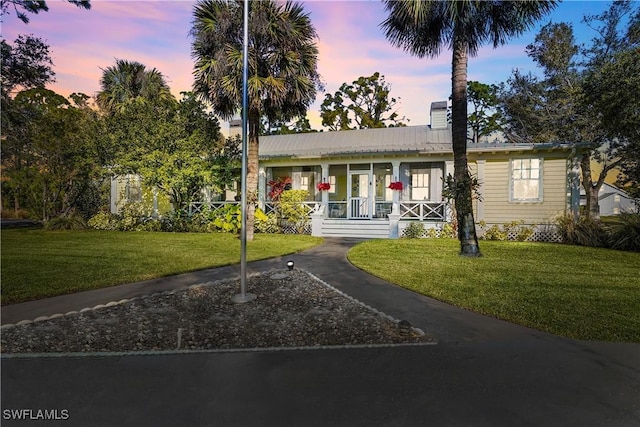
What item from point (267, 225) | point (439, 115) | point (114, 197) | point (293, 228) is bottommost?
point (293, 228)

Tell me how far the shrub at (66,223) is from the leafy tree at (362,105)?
26.1 meters

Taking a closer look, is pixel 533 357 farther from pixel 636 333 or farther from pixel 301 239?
pixel 301 239

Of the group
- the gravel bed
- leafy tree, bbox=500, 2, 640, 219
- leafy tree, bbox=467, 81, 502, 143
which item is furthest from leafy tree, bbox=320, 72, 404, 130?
the gravel bed

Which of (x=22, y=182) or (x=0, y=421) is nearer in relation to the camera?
(x=0, y=421)

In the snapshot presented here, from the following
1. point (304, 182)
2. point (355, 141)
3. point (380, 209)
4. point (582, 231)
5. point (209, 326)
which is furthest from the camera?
point (355, 141)

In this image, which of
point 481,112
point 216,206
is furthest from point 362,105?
point 216,206

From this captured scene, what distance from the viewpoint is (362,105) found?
123ft

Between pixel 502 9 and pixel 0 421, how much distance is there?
1128cm

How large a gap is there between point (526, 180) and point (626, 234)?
168 inches

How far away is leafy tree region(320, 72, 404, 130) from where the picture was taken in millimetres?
36719

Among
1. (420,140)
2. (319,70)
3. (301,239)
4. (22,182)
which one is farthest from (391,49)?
(22,182)

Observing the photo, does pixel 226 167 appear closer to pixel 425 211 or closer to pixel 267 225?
pixel 267 225

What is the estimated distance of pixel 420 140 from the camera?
18.8 metres

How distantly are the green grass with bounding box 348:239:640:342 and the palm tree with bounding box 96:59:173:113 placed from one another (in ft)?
51.7
